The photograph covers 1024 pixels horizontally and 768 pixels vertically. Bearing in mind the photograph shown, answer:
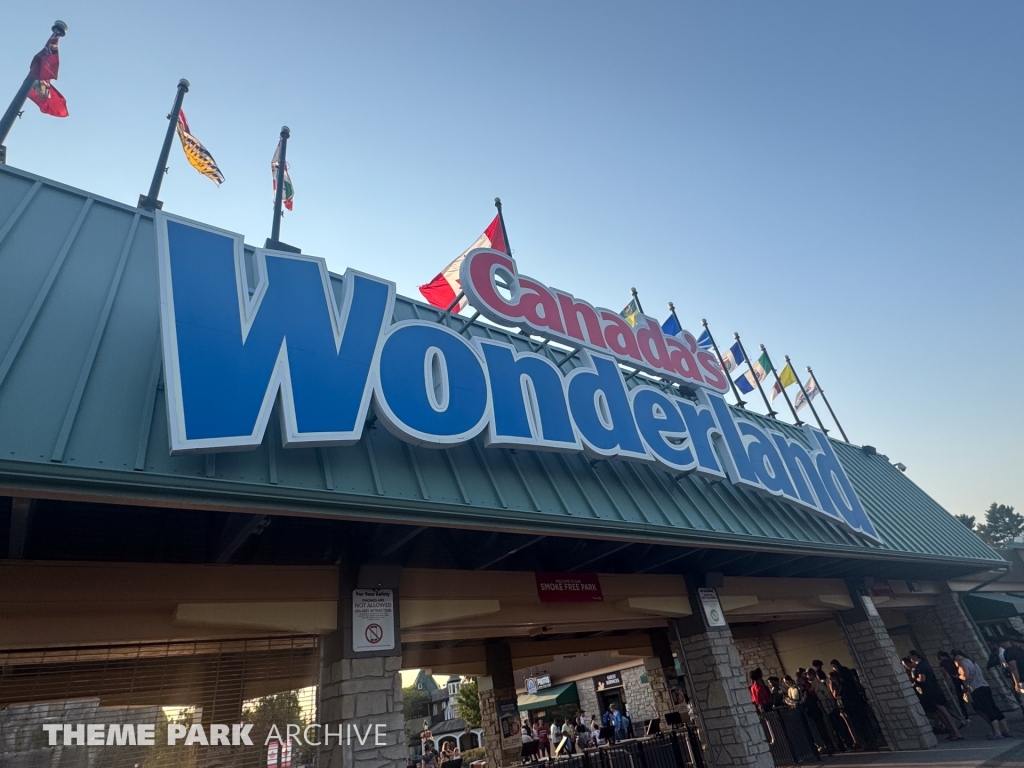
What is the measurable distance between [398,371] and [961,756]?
13.4 metres

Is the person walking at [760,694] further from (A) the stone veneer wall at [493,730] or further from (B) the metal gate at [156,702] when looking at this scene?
(B) the metal gate at [156,702]

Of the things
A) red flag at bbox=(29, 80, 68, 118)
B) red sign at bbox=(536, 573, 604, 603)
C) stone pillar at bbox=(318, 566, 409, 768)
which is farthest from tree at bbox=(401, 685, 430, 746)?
red flag at bbox=(29, 80, 68, 118)

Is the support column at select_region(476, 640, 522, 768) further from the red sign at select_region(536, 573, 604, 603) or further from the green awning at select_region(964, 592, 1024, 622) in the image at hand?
the green awning at select_region(964, 592, 1024, 622)

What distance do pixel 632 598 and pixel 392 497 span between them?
5901mm

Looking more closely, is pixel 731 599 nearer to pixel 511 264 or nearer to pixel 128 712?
pixel 511 264

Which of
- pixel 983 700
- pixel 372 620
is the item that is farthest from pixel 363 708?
pixel 983 700

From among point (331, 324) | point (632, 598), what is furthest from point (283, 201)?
point (632, 598)

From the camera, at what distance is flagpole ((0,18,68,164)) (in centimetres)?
774

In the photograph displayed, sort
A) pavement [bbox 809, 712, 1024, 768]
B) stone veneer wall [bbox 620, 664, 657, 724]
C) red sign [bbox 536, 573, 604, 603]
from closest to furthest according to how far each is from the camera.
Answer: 1. red sign [bbox 536, 573, 604, 603]
2. pavement [bbox 809, 712, 1024, 768]
3. stone veneer wall [bbox 620, 664, 657, 724]

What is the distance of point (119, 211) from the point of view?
7.05 metres

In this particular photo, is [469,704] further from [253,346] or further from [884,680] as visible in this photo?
[253,346]

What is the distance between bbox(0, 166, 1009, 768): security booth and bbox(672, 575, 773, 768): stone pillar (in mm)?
54

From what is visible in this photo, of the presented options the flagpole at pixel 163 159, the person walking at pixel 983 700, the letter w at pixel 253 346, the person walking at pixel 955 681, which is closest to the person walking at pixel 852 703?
the person walking at pixel 983 700

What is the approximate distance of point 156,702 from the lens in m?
5.86
